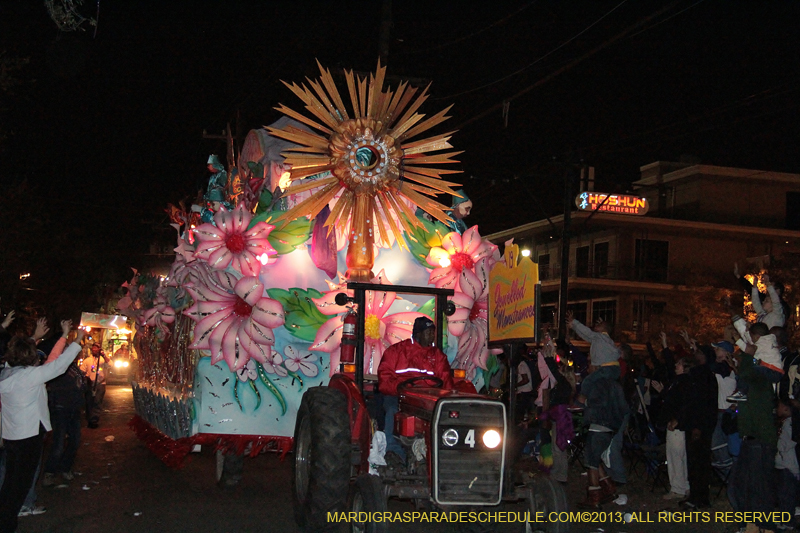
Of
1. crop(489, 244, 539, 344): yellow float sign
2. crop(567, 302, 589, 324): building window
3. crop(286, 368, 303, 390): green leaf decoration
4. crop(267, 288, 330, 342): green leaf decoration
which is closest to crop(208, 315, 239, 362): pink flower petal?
crop(267, 288, 330, 342): green leaf decoration

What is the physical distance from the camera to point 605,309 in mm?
41781

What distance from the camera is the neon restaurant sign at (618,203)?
40.9 meters

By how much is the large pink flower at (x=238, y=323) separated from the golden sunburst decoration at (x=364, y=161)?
2.98 ft

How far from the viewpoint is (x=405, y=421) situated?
6.96 metres

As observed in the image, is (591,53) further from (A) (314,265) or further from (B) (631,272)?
(B) (631,272)

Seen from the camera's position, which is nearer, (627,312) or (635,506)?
(635,506)

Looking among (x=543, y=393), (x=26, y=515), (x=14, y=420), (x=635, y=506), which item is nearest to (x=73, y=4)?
(x=14, y=420)

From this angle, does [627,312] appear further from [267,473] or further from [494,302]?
[494,302]

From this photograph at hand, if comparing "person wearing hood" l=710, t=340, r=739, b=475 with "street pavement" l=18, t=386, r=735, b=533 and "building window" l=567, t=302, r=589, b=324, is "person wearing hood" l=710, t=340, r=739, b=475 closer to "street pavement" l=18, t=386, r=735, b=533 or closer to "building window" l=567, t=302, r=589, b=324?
"street pavement" l=18, t=386, r=735, b=533

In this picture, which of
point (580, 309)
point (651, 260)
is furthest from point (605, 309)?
point (651, 260)

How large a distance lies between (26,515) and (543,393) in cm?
665

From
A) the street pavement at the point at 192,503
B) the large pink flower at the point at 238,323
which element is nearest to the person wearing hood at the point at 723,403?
the street pavement at the point at 192,503

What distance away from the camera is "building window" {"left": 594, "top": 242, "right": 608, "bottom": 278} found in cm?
4125

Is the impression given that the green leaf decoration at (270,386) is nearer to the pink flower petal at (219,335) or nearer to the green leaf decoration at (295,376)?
the green leaf decoration at (295,376)
